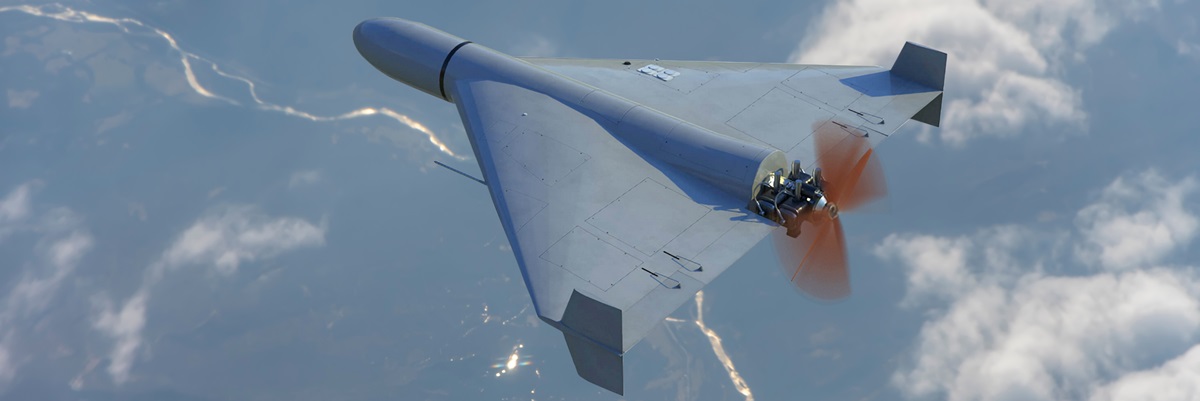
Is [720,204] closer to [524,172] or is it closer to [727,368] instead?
[524,172]

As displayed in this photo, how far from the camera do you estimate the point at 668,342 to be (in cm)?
11581

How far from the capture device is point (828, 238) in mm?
35438

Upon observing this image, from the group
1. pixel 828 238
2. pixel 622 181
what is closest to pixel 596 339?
pixel 622 181

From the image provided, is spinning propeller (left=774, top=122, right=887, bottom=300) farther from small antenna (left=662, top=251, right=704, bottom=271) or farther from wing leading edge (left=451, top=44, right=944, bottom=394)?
small antenna (left=662, top=251, right=704, bottom=271)

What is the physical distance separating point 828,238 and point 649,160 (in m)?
8.07

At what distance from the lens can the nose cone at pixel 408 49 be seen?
4559 centimetres

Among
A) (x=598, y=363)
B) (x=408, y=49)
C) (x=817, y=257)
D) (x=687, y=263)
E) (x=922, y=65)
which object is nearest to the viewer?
(x=598, y=363)

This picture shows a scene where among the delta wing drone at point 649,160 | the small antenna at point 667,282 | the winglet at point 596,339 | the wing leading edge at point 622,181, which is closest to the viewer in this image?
the winglet at point 596,339

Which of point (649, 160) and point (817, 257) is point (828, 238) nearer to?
point (817, 257)

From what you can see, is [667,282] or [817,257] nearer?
[667,282]

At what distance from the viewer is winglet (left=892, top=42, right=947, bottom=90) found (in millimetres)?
43469

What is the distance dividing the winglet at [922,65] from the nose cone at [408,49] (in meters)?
20.4

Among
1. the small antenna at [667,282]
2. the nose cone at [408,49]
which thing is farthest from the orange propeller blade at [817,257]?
the nose cone at [408,49]

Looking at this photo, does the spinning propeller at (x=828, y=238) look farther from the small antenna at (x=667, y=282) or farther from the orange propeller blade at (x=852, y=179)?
the small antenna at (x=667, y=282)
